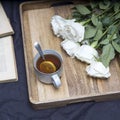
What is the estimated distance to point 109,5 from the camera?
0.76 m

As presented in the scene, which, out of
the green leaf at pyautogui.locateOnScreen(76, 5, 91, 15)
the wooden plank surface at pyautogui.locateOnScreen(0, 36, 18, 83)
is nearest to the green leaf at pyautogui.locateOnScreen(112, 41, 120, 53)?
the green leaf at pyautogui.locateOnScreen(76, 5, 91, 15)

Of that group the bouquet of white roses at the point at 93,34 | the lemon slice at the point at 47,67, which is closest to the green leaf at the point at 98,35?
the bouquet of white roses at the point at 93,34

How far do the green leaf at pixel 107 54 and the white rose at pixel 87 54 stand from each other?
16mm

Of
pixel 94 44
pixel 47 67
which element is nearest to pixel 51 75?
pixel 47 67

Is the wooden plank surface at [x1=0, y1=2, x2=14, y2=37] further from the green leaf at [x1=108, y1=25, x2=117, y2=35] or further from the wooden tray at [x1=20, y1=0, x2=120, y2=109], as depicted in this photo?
the green leaf at [x1=108, y1=25, x2=117, y2=35]

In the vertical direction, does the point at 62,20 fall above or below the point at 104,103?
above

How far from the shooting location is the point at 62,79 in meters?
0.68

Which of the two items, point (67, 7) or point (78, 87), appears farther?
point (67, 7)

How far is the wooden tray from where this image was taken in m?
0.64

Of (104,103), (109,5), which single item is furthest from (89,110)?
(109,5)

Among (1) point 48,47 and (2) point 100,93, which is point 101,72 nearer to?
(2) point 100,93

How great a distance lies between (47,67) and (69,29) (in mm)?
101

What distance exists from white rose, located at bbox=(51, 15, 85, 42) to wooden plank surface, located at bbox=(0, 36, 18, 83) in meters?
0.11

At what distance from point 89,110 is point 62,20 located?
21 cm
